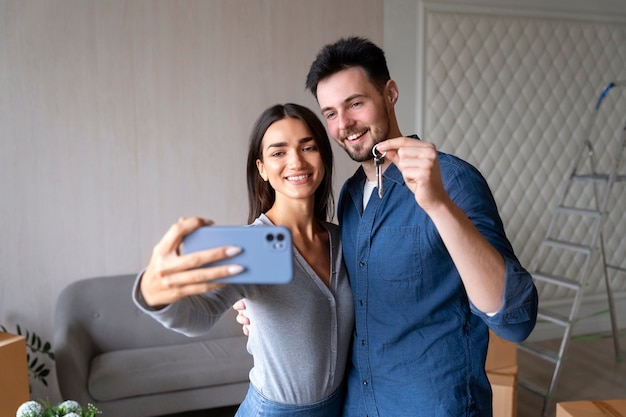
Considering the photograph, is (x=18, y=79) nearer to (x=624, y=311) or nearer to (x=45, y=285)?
(x=45, y=285)

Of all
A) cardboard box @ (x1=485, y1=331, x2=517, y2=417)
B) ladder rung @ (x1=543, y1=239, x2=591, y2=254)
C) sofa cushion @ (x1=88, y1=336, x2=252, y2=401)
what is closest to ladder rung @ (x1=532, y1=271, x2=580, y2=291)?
ladder rung @ (x1=543, y1=239, x2=591, y2=254)

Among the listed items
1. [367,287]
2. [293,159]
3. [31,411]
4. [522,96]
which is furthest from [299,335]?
[522,96]

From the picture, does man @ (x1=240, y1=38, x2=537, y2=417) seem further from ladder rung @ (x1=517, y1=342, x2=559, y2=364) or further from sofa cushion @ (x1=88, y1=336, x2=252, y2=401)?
ladder rung @ (x1=517, y1=342, x2=559, y2=364)

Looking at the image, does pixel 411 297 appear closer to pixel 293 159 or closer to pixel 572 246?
pixel 293 159

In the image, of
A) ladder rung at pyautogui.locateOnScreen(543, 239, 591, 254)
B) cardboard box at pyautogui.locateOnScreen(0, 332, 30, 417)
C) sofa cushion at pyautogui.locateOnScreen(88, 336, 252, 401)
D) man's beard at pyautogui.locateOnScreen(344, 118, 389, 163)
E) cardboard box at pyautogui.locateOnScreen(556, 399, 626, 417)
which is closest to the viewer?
man's beard at pyautogui.locateOnScreen(344, 118, 389, 163)

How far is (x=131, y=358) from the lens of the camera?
301 cm

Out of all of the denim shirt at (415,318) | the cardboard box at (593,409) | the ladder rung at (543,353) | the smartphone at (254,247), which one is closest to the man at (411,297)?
the denim shirt at (415,318)

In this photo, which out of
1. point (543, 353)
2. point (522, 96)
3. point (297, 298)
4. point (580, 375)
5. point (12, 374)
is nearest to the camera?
point (297, 298)

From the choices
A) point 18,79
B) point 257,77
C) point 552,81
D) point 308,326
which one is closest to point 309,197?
point 308,326

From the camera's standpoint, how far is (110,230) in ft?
11.4

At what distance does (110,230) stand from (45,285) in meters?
0.52

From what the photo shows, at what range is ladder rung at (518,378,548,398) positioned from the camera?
3314 mm

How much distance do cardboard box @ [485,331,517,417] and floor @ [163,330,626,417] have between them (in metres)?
0.72

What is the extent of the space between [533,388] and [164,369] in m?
2.27
